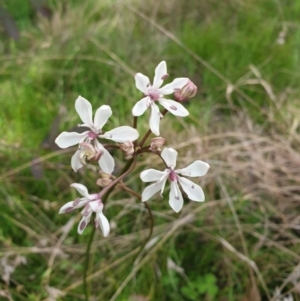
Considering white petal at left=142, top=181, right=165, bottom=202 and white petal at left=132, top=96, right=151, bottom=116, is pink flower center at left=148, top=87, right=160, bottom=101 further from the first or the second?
white petal at left=142, top=181, right=165, bottom=202

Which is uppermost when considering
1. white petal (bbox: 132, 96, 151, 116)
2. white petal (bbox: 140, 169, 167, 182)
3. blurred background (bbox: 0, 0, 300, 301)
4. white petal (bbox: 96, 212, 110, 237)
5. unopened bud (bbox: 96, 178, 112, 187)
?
white petal (bbox: 132, 96, 151, 116)

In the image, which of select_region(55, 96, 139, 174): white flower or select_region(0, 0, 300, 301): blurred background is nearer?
select_region(55, 96, 139, 174): white flower

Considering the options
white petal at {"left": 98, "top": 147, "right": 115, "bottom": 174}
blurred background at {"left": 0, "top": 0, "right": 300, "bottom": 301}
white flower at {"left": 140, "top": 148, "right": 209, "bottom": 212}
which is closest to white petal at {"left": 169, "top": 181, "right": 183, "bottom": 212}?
white flower at {"left": 140, "top": 148, "right": 209, "bottom": 212}

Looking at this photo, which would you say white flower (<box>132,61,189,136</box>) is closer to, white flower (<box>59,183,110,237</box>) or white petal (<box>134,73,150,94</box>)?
white petal (<box>134,73,150,94</box>)

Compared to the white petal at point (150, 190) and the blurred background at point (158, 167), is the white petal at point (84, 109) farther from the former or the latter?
the blurred background at point (158, 167)

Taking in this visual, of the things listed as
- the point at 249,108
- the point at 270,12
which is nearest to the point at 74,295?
the point at 249,108

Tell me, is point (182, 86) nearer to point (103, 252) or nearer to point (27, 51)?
point (103, 252)

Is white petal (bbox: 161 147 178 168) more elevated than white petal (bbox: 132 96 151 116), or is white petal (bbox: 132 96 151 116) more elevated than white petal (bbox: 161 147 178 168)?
white petal (bbox: 132 96 151 116)

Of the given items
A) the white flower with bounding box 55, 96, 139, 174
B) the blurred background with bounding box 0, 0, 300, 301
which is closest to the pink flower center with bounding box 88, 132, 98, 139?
the white flower with bounding box 55, 96, 139, 174
